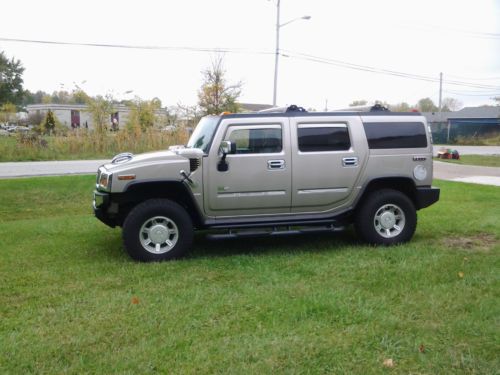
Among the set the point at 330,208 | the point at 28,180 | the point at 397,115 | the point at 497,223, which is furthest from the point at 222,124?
the point at 28,180

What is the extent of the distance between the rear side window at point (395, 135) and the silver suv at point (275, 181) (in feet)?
0.04

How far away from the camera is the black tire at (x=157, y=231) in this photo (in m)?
5.93

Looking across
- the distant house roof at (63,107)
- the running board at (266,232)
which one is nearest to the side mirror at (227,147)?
the running board at (266,232)

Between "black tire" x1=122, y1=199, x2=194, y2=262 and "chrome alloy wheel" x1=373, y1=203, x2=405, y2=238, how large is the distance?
254 cm

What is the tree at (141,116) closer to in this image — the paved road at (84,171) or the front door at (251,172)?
the paved road at (84,171)

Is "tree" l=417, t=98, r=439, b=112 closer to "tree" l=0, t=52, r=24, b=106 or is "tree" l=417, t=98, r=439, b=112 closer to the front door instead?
"tree" l=0, t=52, r=24, b=106

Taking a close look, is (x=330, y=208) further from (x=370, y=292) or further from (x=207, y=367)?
(x=207, y=367)

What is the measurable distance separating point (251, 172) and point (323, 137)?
1.08 metres

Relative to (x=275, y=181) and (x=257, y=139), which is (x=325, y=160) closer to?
(x=275, y=181)

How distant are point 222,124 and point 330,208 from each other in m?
1.81

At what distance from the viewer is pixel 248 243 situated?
7.16 m

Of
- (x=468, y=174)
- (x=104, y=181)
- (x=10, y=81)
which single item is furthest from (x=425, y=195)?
(x=10, y=81)

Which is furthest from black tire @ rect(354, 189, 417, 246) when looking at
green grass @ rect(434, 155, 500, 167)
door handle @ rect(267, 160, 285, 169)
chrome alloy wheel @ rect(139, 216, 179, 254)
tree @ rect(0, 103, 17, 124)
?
tree @ rect(0, 103, 17, 124)

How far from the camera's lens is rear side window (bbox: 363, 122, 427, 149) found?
261 inches
